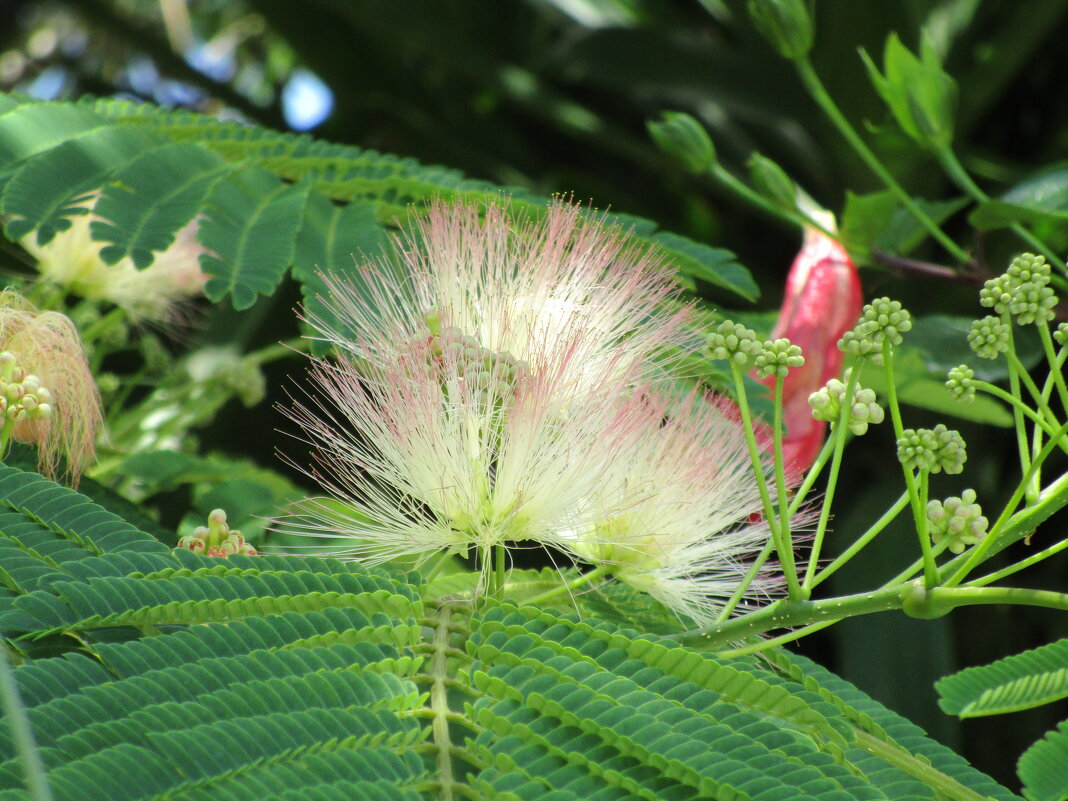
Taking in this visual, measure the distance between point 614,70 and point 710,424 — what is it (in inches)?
103

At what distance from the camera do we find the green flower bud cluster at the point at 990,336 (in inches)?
51.5

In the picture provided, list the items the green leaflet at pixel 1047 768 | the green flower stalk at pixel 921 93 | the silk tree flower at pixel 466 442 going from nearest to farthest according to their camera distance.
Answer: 1. the green leaflet at pixel 1047 768
2. the silk tree flower at pixel 466 442
3. the green flower stalk at pixel 921 93

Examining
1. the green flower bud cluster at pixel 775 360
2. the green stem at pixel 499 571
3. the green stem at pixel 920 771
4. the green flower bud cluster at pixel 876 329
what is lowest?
the green stem at pixel 920 771

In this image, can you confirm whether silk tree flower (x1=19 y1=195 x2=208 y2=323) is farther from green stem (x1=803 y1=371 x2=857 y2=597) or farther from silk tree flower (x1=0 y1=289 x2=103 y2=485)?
green stem (x1=803 y1=371 x2=857 y2=597)

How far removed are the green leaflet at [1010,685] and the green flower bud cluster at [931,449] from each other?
24cm

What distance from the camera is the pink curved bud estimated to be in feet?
7.05

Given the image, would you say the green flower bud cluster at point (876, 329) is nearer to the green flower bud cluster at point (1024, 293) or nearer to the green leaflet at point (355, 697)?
the green flower bud cluster at point (1024, 293)

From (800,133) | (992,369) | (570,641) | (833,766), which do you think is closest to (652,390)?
(570,641)

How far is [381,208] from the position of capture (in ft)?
6.57

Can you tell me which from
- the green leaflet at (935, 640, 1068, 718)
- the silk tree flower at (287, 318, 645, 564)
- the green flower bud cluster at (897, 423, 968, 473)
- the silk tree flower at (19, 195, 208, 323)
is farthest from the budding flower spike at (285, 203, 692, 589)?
the silk tree flower at (19, 195, 208, 323)

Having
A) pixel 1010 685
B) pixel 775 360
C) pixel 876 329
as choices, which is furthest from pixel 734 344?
pixel 1010 685

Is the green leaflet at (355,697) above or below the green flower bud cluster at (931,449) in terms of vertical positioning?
below

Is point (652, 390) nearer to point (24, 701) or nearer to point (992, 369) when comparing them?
point (24, 701)

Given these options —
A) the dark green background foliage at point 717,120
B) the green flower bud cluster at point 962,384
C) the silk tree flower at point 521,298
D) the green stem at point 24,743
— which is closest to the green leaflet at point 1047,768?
the green flower bud cluster at point 962,384
